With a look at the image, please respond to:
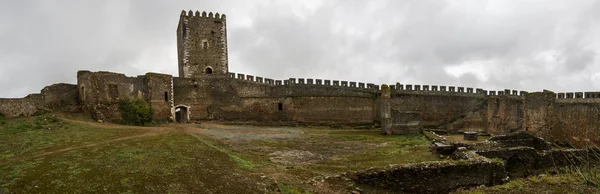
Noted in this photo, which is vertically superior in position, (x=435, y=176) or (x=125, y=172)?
(x=125, y=172)

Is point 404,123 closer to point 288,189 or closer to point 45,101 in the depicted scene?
point 288,189

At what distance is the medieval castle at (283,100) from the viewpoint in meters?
20.4

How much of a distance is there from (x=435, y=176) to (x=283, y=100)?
2031 centimetres

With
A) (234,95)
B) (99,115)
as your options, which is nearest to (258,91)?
(234,95)

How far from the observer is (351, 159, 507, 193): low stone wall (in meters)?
9.74

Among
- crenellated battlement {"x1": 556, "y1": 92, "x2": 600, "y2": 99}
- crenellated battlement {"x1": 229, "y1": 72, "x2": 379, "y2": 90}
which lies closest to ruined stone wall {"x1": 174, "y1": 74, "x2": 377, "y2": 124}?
crenellated battlement {"x1": 229, "y1": 72, "x2": 379, "y2": 90}

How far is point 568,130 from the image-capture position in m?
20.7

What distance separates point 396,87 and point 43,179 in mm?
30699

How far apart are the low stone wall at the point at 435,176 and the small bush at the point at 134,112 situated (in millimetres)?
15833

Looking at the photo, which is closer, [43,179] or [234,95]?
[43,179]

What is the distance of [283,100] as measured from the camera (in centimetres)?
2953

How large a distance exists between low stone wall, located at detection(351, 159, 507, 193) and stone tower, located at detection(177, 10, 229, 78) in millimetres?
22244

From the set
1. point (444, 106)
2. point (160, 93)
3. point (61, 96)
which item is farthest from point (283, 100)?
point (444, 106)

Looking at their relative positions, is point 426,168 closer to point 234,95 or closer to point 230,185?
point 230,185
